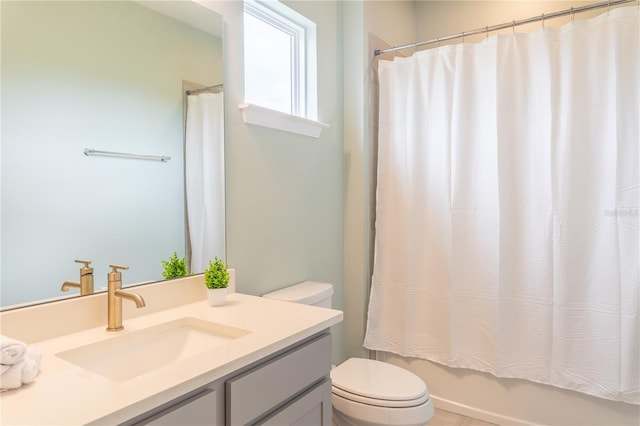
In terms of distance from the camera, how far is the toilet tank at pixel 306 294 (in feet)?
5.92

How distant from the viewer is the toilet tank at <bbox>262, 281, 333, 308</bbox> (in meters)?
1.80

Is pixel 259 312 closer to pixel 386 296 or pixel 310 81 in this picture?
pixel 386 296

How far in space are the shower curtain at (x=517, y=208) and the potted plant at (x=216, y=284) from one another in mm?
1153

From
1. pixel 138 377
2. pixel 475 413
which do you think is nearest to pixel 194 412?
pixel 138 377

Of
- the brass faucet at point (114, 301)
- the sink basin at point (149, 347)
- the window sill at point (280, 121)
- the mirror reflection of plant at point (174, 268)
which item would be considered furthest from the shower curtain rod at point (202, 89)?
the sink basin at point (149, 347)

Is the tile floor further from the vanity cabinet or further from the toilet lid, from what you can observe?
the vanity cabinet

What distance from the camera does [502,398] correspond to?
2.15m

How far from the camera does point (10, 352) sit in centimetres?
80

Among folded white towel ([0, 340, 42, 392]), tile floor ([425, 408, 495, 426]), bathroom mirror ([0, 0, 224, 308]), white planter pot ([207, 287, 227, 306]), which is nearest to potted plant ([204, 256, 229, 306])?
white planter pot ([207, 287, 227, 306])

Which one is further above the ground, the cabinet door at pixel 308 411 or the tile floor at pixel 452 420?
the cabinet door at pixel 308 411

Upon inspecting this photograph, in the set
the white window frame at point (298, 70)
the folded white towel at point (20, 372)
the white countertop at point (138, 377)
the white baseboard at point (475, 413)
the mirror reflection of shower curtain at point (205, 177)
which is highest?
the white window frame at point (298, 70)

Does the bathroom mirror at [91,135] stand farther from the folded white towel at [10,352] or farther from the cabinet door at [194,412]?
the cabinet door at [194,412]

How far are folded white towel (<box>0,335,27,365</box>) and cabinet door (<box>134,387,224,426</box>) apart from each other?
28 centimetres

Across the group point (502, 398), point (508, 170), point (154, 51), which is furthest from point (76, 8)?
point (502, 398)
